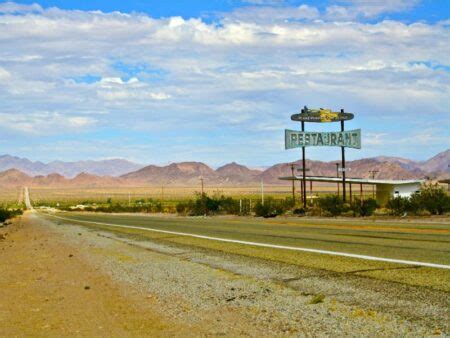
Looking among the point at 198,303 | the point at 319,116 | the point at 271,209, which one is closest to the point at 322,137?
the point at 319,116

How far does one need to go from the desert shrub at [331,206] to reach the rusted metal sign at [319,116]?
6270 millimetres

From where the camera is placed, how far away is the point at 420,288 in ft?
29.4

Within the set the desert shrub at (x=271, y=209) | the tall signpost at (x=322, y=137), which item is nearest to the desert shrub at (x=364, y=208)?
the tall signpost at (x=322, y=137)

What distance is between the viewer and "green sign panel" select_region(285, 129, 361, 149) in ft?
137

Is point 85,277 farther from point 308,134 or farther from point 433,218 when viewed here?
point 308,134

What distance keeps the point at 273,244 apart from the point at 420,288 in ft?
26.5

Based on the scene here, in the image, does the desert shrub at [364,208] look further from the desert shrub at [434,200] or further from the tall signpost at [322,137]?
the tall signpost at [322,137]

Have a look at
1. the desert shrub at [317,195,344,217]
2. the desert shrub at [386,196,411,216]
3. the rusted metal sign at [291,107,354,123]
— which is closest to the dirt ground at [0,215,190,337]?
the desert shrub at [386,196,411,216]

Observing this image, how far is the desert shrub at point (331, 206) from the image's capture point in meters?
36.4

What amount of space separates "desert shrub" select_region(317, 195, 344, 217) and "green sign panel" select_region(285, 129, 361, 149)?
15.4ft

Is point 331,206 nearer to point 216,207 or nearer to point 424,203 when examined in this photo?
point 424,203

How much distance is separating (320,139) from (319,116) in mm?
1672

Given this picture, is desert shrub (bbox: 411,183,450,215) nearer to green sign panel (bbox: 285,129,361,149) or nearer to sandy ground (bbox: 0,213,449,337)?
green sign panel (bbox: 285,129,361,149)

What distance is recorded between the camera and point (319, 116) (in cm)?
4250
